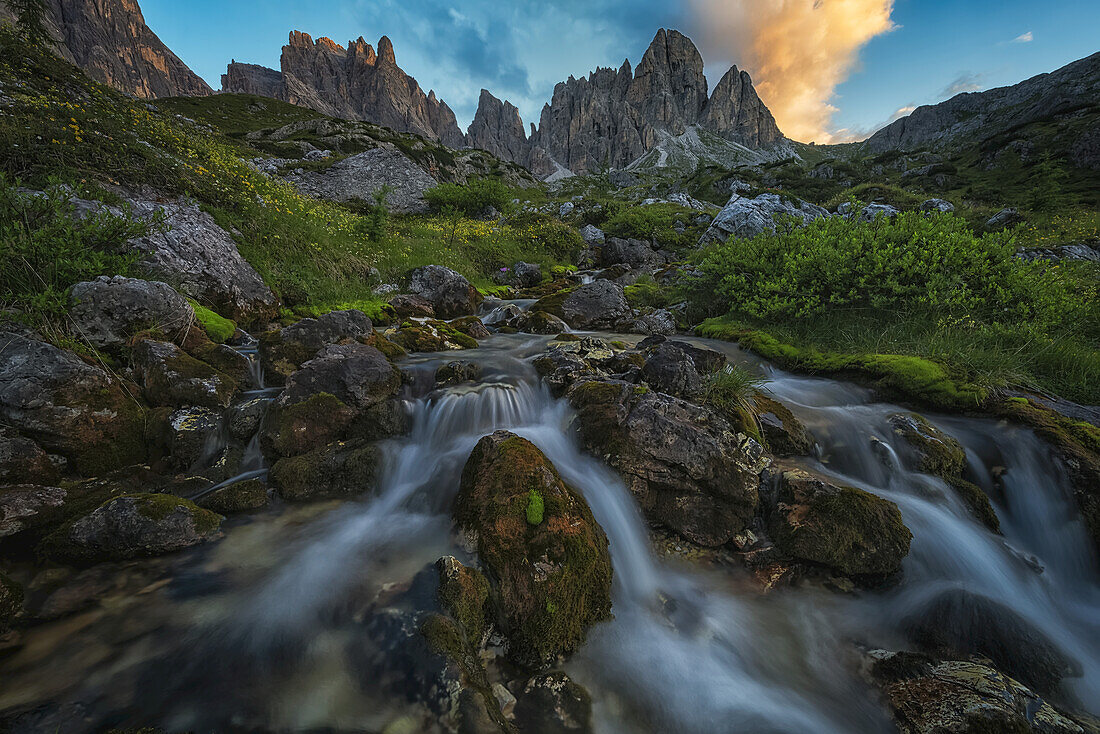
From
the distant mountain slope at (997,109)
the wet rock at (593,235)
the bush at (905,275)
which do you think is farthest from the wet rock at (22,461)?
the distant mountain slope at (997,109)

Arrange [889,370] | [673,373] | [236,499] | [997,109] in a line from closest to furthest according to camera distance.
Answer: [236,499]
[673,373]
[889,370]
[997,109]

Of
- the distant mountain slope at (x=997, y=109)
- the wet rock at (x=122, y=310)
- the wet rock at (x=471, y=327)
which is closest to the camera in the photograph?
the wet rock at (x=122, y=310)

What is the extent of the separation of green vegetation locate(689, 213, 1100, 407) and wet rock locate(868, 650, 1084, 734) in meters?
4.10

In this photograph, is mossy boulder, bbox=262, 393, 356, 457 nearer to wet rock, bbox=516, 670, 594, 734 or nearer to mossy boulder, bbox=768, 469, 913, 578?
wet rock, bbox=516, 670, 594, 734

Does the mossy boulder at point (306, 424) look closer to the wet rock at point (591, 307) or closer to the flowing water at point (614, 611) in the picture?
the flowing water at point (614, 611)

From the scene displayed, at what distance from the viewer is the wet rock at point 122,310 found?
4.71 m

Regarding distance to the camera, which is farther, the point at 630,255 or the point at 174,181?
the point at 630,255

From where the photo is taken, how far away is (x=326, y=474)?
4621mm

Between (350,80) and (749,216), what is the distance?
215 meters

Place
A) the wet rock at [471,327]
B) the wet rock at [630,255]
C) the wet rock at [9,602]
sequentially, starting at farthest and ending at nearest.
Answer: the wet rock at [630,255] → the wet rock at [471,327] → the wet rock at [9,602]

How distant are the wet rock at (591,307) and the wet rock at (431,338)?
3670 millimetres

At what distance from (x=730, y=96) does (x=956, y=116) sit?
265 ft

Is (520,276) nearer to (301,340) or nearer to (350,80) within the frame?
(301,340)

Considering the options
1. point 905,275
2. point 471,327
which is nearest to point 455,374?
point 471,327
